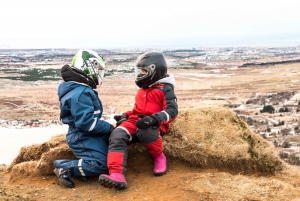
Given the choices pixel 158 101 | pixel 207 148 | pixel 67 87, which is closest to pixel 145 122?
pixel 158 101

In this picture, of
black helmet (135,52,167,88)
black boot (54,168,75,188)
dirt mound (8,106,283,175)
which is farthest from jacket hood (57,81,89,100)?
dirt mound (8,106,283,175)

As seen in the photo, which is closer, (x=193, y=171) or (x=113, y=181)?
(x=113, y=181)

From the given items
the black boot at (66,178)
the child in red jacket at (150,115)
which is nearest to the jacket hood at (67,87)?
the child in red jacket at (150,115)

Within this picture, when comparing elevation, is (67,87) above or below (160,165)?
above

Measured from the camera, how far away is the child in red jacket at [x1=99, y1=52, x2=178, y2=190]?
6160 mm

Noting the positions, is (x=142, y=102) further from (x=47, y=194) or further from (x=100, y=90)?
(x=100, y=90)

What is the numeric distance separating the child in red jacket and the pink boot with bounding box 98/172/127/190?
9.8 inches

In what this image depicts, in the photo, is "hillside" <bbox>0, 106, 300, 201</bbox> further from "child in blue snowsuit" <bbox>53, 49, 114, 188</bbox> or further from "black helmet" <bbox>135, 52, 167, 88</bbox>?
"black helmet" <bbox>135, 52, 167, 88</bbox>

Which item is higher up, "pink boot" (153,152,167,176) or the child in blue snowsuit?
the child in blue snowsuit

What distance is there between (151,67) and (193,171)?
2.39m

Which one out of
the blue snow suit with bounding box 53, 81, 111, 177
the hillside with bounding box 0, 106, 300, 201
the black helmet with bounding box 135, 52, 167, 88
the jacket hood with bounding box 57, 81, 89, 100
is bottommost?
the hillside with bounding box 0, 106, 300, 201

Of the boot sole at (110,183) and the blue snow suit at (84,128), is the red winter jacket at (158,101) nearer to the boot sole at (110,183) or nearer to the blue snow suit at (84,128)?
the blue snow suit at (84,128)

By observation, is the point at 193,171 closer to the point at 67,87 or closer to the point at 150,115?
the point at 150,115

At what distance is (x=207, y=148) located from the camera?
297 inches
